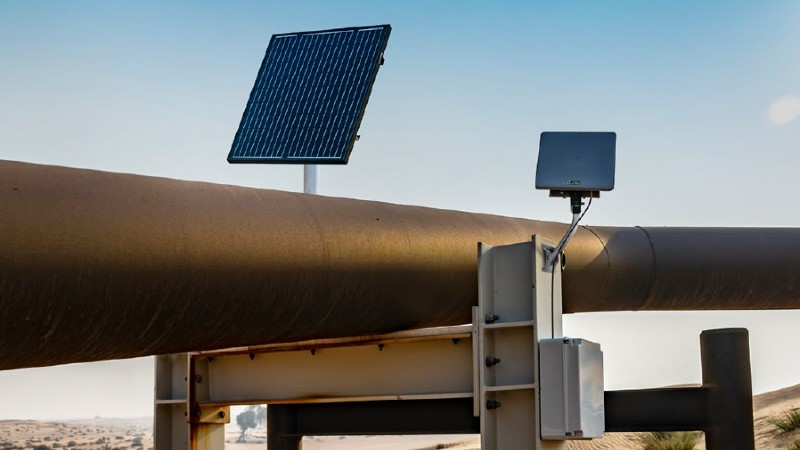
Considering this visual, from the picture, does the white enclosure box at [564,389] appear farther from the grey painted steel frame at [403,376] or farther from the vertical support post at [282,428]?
the vertical support post at [282,428]

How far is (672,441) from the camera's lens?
3030 cm

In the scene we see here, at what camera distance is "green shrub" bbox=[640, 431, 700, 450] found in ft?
97.2

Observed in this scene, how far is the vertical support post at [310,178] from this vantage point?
572 inches

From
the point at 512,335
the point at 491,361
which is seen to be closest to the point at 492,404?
the point at 491,361

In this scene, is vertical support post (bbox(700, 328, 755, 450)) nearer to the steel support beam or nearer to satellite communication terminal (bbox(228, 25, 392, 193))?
the steel support beam

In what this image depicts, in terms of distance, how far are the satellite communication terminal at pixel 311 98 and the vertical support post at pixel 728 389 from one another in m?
4.77

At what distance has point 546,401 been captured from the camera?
11.5 m

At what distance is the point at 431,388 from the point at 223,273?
163 inches

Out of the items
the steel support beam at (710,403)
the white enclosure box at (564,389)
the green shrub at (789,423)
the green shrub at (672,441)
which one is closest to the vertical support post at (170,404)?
the white enclosure box at (564,389)

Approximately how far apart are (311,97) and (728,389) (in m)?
5.86

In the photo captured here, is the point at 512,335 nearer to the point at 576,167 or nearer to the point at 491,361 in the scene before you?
the point at 491,361

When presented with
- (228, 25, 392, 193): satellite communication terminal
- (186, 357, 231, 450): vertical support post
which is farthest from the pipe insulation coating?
(186, 357, 231, 450): vertical support post

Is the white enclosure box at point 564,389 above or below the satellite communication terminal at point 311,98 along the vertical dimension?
below

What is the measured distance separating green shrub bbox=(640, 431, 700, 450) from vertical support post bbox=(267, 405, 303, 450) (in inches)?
659
